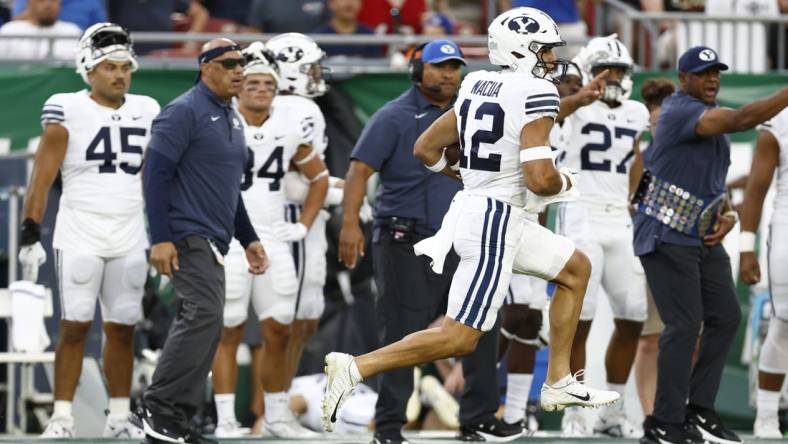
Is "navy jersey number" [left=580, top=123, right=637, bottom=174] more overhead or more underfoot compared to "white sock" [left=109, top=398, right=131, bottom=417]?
more overhead

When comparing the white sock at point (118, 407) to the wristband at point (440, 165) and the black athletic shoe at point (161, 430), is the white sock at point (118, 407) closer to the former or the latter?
the black athletic shoe at point (161, 430)

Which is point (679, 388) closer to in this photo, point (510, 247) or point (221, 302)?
point (510, 247)

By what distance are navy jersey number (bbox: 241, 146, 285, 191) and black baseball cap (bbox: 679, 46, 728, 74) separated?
2.37 m

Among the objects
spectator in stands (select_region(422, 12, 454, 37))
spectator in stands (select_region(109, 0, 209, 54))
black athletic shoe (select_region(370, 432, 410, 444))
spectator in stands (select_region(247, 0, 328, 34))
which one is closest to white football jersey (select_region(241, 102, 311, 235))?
black athletic shoe (select_region(370, 432, 410, 444))

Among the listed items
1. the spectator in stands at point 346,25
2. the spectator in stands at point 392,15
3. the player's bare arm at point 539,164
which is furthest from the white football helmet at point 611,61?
the spectator in stands at point 392,15

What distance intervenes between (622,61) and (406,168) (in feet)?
5.07

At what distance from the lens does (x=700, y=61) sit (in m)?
8.23

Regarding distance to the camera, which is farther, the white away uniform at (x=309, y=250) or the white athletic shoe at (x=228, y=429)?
the white away uniform at (x=309, y=250)

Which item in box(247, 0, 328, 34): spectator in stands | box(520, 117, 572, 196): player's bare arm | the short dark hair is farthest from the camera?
box(247, 0, 328, 34): spectator in stands

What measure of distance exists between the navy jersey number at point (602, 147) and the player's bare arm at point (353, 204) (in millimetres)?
1366

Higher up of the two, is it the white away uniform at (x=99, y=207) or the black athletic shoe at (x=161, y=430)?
the white away uniform at (x=99, y=207)

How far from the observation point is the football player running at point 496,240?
7039mm

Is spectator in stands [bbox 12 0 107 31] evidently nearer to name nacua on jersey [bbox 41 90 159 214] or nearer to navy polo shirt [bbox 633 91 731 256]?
name nacua on jersey [bbox 41 90 159 214]

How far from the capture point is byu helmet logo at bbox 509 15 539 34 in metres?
7.07
